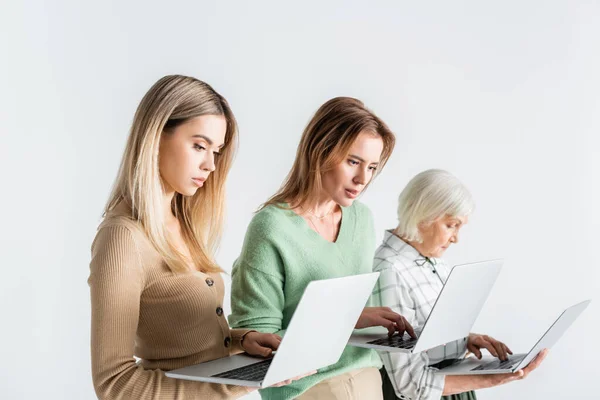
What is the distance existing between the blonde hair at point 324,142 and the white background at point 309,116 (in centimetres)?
153

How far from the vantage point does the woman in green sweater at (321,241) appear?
1.69 meters

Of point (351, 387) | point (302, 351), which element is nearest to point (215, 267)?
point (302, 351)

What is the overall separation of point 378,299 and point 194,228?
2.18ft

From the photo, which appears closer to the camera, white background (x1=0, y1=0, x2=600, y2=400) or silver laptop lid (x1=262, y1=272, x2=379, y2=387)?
silver laptop lid (x1=262, y1=272, x2=379, y2=387)

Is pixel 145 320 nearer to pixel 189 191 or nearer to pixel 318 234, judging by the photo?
pixel 189 191

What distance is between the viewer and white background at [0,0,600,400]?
119 inches

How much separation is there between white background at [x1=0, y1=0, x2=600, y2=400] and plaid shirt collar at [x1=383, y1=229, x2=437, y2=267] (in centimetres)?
130

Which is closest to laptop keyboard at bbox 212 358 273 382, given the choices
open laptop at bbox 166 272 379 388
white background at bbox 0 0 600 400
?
open laptop at bbox 166 272 379 388

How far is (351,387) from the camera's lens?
1.74 metres

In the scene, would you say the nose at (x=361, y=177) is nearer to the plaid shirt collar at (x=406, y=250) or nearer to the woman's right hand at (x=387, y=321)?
the woman's right hand at (x=387, y=321)

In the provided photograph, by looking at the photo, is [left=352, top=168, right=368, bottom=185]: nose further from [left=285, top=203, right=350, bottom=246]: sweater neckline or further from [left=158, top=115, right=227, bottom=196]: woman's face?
[left=158, top=115, right=227, bottom=196]: woman's face

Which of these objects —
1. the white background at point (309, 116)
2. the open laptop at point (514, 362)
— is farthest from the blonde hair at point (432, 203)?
the white background at point (309, 116)

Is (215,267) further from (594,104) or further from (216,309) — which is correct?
(594,104)

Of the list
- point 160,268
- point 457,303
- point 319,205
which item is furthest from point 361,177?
point 160,268
